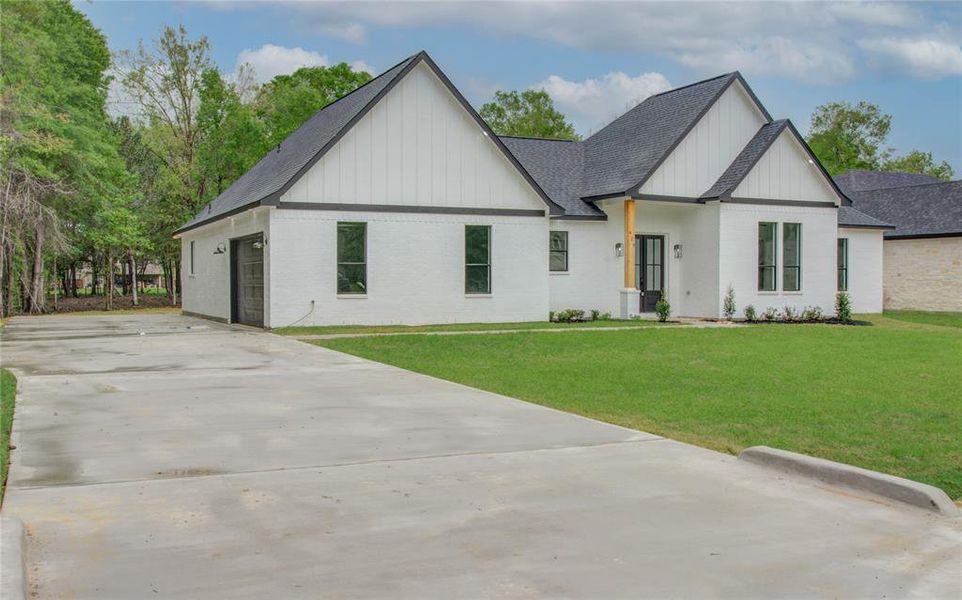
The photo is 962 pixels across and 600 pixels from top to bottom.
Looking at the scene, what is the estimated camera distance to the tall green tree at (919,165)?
6969 centimetres

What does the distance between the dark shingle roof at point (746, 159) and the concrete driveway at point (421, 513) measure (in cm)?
1812

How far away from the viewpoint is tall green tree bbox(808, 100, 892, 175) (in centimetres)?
6731

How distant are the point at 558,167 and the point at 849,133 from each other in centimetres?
4809

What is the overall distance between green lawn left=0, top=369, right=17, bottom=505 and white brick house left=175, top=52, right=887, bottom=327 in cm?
1003

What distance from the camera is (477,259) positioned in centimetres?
2366

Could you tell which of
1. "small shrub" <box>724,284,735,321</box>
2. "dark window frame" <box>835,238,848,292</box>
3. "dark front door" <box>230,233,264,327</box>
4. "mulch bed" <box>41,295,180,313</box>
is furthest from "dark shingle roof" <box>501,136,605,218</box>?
"mulch bed" <box>41,295,180,313</box>

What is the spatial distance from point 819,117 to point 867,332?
52.1 meters

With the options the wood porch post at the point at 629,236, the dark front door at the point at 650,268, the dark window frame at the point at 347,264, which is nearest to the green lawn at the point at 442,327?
the dark window frame at the point at 347,264

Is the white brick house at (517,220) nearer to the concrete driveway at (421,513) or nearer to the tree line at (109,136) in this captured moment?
the tree line at (109,136)

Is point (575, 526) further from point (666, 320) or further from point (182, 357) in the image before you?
point (666, 320)

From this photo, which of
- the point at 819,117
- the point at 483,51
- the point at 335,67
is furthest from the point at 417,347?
the point at 819,117

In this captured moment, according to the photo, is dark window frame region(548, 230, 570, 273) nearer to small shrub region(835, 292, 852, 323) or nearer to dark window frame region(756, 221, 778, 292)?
dark window frame region(756, 221, 778, 292)

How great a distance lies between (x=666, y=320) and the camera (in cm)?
2483

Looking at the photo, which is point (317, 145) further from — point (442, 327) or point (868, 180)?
point (868, 180)
